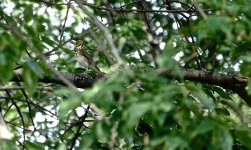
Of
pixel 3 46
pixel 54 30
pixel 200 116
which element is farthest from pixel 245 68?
pixel 54 30

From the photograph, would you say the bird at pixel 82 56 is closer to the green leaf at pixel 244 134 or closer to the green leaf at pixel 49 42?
the green leaf at pixel 49 42

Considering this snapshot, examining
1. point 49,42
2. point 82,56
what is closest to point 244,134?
point 49,42

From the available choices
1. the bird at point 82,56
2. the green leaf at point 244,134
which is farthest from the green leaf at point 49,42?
the green leaf at point 244,134

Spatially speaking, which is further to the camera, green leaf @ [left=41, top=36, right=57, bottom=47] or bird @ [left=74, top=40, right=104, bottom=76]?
bird @ [left=74, top=40, right=104, bottom=76]

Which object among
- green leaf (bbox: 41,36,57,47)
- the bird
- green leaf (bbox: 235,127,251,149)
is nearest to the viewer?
green leaf (bbox: 235,127,251,149)

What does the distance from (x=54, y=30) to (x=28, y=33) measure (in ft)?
9.36

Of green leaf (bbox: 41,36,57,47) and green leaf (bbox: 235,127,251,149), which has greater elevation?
green leaf (bbox: 41,36,57,47)

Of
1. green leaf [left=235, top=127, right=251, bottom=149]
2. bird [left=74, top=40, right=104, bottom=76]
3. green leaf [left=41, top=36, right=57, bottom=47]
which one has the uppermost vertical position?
bird [left=74, top=40, right=104, bottom=76]

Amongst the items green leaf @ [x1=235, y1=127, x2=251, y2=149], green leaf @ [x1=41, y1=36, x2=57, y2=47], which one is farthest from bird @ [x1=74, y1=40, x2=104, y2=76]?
green leaf @ [x1=235, y1=127, x2=251, y2=149]

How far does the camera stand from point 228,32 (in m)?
1.11

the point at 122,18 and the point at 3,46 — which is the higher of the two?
the point at 122,18

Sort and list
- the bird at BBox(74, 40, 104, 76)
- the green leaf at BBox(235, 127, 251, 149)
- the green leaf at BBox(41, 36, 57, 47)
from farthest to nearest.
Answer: the bird at BBox(74, 40, 104, 76) → the green leaf at BBox(41, 36, 57, 47) → the green leaf at BBox(235, 127, 251, 149)

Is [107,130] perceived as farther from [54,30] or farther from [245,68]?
[54,30]

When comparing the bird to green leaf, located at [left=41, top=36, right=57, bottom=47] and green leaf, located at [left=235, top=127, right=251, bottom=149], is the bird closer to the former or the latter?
green leaf, located at [left=41, top=36, right=57, bottom=47]
